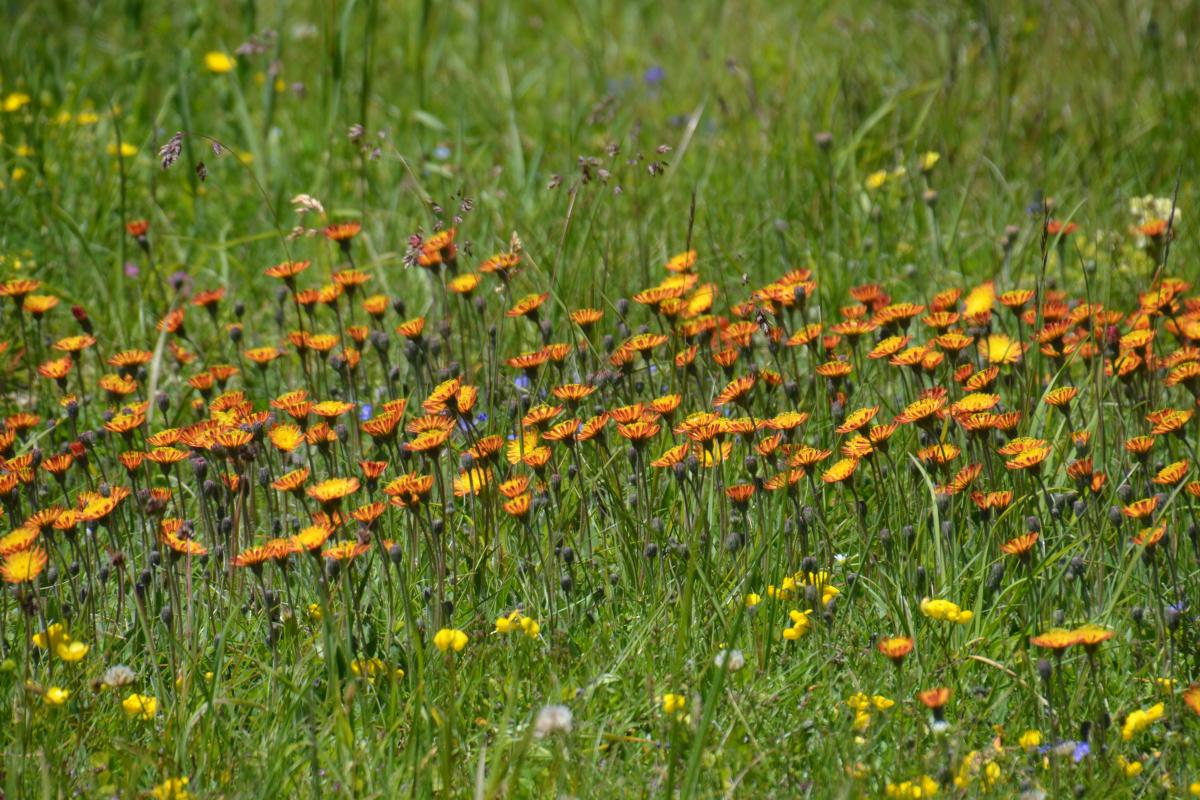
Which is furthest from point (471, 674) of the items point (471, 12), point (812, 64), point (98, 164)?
point (471, 12)

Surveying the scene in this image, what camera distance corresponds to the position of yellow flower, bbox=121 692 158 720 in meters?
2.29

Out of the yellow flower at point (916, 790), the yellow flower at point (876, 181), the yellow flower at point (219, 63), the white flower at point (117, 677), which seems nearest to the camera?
the yellow flower at point (916, 790)

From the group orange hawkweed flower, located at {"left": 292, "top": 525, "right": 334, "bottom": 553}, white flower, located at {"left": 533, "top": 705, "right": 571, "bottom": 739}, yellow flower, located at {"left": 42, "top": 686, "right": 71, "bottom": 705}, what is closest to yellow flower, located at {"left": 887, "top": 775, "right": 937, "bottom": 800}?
white flower, located at {"left": 533, "top": 705, "right": 571, "bottom": 739}

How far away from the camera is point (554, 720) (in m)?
2.11

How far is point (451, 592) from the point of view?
2734 mm

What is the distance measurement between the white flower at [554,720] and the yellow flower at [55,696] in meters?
0.81

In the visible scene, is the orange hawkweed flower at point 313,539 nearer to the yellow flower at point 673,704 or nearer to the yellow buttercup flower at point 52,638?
the yellow buttercup flower at point 52,638

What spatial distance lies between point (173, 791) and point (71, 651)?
0.42 metres

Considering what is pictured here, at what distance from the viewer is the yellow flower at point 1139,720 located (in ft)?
7.00

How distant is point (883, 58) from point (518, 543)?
3917 mm

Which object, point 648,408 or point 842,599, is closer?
point 842,599

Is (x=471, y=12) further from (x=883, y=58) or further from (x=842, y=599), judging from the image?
(x=842, y=599)

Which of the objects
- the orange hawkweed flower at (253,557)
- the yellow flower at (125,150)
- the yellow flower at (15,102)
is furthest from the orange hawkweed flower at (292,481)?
the yellow flower at (15,102)

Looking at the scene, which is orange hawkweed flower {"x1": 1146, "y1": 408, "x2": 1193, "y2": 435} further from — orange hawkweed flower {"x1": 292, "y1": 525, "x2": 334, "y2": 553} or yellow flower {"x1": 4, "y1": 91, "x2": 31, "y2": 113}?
yellow flower {"x1": 4, "y1": 91, "x2": 31, "y2": 113}
